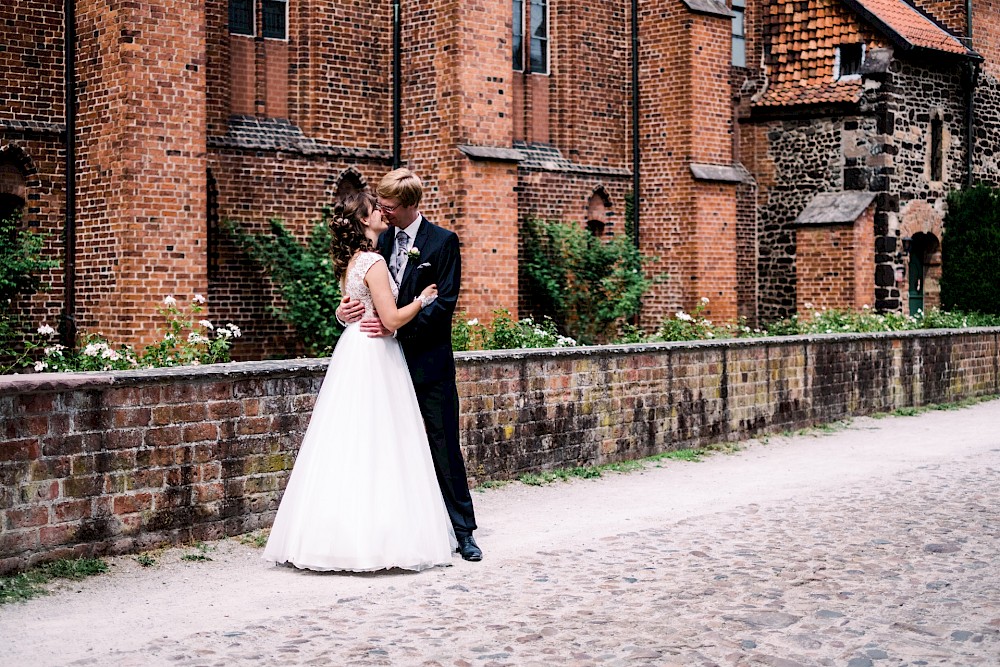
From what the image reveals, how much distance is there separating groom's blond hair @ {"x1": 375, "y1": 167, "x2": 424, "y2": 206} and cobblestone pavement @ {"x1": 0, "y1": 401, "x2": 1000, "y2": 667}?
7.14 ft

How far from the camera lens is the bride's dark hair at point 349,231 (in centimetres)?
724

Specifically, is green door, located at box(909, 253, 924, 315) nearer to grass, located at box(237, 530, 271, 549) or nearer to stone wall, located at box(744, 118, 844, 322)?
stone wall, located at box(744, 118, 844, 322)

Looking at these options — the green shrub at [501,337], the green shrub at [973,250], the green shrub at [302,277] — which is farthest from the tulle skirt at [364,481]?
the green shrub at [973,250]

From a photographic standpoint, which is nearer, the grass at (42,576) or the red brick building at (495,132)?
the grass at (42,576)

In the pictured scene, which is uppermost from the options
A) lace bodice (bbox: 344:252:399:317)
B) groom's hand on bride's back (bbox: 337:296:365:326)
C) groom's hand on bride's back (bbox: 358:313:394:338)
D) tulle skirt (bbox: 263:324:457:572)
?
lace bodice (bbox: 344:252:399:317)

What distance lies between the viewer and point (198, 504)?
24.5 feet

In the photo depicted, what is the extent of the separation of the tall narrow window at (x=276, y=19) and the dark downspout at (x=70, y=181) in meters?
3.57

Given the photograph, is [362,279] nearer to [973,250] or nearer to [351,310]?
[351,310]

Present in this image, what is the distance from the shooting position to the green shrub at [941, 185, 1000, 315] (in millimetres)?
27453

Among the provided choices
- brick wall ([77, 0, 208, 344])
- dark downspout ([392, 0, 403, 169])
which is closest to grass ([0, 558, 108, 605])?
brick wall ([77, 0, 208, 344])

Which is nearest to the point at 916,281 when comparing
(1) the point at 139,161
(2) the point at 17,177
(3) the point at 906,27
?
(3) the point at 906,27

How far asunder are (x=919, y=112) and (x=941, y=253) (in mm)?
3301

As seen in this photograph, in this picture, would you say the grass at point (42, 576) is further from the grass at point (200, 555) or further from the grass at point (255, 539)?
the grass at point (255, 539)

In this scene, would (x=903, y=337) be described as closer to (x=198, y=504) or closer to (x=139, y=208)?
(x=139, y=208)
